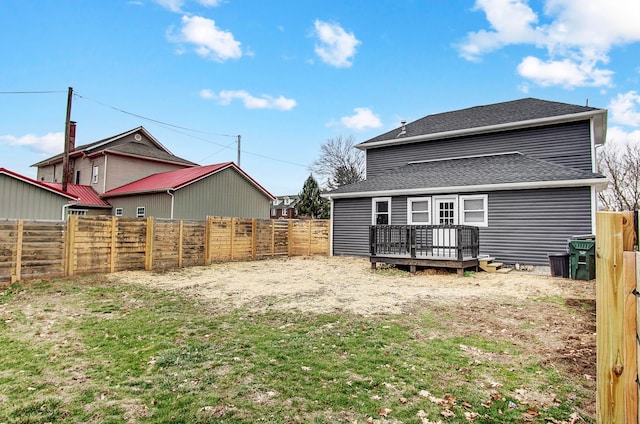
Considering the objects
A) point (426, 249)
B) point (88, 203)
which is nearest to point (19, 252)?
point (426, 249)

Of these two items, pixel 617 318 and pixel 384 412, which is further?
pixel 384 412

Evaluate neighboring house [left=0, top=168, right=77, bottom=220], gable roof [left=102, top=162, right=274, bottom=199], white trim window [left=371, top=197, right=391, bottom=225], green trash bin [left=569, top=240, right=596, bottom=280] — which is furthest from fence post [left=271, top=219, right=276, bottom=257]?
green trash bin [left=569, top=240, right=596, bottom=280]

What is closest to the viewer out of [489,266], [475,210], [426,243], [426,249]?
[426,249]

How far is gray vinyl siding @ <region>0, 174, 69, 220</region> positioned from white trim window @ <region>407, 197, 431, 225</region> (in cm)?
1544

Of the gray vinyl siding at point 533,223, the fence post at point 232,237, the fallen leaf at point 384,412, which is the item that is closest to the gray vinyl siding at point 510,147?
the gray vinyl siding at point 533,223

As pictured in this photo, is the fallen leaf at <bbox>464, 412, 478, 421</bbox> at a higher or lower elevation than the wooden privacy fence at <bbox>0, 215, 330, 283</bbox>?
lower

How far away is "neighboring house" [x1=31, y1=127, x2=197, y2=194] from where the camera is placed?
76.3ft

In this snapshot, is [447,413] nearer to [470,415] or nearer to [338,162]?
[470,415]

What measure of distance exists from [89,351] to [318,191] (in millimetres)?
31706

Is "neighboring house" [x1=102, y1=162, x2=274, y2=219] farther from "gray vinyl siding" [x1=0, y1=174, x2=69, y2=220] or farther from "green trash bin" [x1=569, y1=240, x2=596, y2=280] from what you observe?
"green trash bin" [x1=569, y1=240, x2=596, y2=280]

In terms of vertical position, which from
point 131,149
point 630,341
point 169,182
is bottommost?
point 630,341

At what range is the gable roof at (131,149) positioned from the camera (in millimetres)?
23875

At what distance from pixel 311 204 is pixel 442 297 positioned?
27422mm

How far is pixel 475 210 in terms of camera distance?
13.5m
